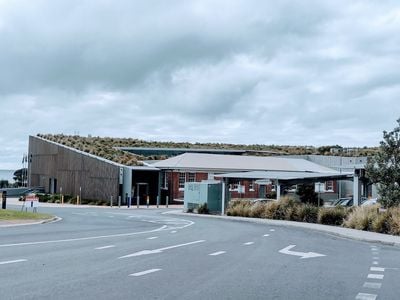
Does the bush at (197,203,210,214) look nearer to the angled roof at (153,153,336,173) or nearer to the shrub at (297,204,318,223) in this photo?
the shrub at (297,204,318,223)

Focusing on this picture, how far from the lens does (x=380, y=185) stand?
2644cm

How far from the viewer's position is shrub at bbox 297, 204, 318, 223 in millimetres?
30828

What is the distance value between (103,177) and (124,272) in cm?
4936

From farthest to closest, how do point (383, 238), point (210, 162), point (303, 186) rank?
point (210, 162) → point (303, 186) → point (383, 238)

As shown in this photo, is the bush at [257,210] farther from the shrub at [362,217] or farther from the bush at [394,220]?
the bush at [394,220]

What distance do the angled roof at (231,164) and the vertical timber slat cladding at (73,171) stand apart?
517 centimetres

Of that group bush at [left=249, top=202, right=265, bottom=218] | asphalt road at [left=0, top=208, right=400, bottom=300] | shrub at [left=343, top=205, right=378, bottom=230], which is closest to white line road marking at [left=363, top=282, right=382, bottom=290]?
asphalt road at [left=0, top=208, right=400, bottom=300]

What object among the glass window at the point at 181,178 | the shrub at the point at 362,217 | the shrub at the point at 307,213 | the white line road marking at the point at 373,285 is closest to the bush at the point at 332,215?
the shrub at the point at 307,213

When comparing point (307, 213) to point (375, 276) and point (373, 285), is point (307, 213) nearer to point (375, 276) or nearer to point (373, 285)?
point (375, 276)

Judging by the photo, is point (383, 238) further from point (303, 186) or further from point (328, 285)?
point (303, 186)

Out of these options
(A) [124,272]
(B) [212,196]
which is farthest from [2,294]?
(B) [212,196]

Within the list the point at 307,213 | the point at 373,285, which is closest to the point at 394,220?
the point at 307,213

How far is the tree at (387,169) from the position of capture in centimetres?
2564

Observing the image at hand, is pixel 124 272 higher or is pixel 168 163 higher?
pixel 168 163
